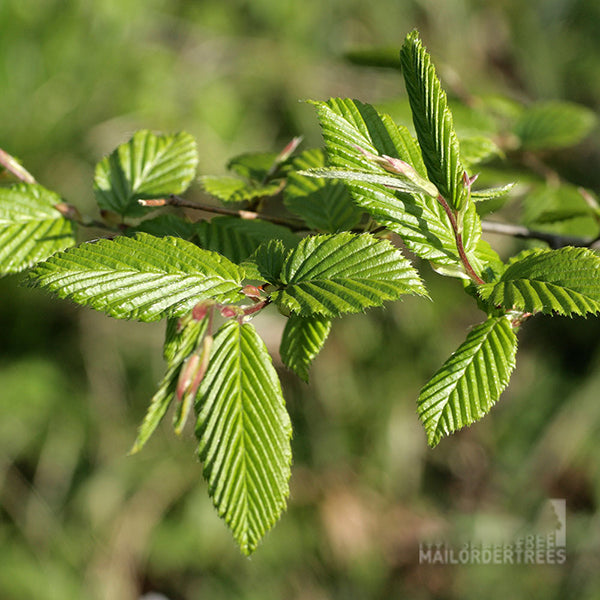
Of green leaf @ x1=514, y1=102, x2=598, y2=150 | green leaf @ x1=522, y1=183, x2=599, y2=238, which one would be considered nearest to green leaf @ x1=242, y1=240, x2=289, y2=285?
green leaf @ x1=522, y1=183, x2=599, y2=238

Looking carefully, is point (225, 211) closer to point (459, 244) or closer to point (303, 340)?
point (303, 340)

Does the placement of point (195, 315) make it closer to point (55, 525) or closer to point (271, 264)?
point (271, 264)

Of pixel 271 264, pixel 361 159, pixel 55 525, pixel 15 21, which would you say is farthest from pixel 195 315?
pixel 15 21

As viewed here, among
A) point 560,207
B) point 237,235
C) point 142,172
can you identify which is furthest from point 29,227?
point 560,207

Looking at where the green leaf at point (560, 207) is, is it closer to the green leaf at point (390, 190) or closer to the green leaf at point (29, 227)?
the green leaf at point (390, 190)

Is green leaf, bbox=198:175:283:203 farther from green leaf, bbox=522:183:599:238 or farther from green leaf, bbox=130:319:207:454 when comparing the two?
green leaf, bbox=522:183:599:238

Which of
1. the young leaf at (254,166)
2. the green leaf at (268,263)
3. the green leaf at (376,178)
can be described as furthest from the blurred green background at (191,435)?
the green leaf at (376,178)

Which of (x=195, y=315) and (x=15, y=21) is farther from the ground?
(x=195, y=315)
